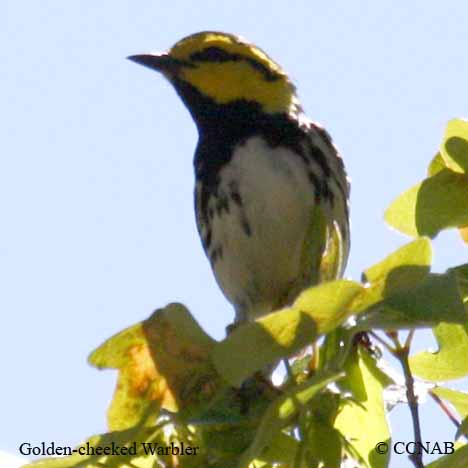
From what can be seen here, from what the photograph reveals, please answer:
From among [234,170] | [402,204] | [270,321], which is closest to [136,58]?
[234,170]

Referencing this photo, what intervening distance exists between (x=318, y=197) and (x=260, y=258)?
299mm

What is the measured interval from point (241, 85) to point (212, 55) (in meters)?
0.19

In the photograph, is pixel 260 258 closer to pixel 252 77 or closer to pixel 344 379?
pixel 252 77

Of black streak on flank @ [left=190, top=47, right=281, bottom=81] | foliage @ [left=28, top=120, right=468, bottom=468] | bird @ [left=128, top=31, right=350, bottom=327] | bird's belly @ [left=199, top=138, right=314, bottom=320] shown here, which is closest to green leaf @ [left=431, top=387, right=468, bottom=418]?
foliage @ [left=28, top=120, right=468, bottom=468]

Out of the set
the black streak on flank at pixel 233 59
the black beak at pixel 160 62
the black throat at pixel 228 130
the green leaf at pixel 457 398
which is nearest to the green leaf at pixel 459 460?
the green leaf at pixel 457 398

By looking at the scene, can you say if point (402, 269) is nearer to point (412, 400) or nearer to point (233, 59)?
point (412, 400)

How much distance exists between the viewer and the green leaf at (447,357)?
6.68 ft

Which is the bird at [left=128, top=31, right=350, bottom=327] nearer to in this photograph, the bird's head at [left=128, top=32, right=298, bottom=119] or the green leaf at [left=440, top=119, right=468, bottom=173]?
the bird's head at [left=128, top=32, right=298, bottom=119]

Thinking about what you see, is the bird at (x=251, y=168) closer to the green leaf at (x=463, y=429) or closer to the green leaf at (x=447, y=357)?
the green leaf at (x=447, y=357)

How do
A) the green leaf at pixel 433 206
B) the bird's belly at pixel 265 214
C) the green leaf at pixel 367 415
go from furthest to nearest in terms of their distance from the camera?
1. the bird's belly at pixel 265 214
2. the green leaf at pixel 433 206
3. the green leaf at pixel 367 415

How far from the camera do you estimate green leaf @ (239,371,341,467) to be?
154 cm

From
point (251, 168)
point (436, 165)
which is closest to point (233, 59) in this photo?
point (251, 168)

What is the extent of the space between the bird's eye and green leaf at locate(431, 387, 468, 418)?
2396 millimetres

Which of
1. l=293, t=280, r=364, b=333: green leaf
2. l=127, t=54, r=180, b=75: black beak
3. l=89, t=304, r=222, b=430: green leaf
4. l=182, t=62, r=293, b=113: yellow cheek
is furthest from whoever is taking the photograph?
l=127, t=54, r=180, b=75: black beak
